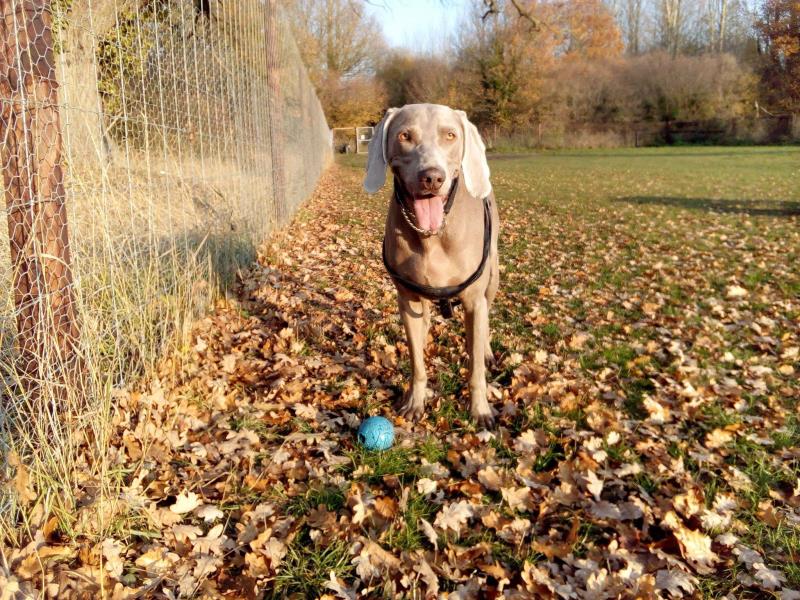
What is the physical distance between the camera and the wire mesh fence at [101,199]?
6.84ft

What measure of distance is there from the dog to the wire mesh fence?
1.39 metres

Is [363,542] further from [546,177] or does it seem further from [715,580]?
[546,177]

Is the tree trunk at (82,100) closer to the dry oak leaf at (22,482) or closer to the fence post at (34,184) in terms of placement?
the fence post at (34,184)

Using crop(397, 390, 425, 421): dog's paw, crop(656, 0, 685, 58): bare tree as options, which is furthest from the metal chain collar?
crop(656, 0, 685, 58): bare tree

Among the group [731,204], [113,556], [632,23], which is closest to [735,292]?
[113,556]

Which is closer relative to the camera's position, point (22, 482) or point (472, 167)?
point (22, 482)

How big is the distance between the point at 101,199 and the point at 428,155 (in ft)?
5.27

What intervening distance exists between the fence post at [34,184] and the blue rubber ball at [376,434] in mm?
1347

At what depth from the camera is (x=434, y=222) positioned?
2.86 m

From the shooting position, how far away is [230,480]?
2.46 meters

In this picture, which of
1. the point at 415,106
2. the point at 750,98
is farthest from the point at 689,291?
the point at 750,98

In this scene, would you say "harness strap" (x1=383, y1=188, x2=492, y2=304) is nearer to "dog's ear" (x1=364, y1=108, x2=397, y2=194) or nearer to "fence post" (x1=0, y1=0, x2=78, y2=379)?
"dog's ear" (x1=364, y1=108, x2=397, y2=194)

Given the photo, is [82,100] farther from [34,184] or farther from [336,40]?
[336,40]

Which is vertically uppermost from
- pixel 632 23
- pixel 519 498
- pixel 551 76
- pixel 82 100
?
pixel 632 23
